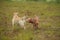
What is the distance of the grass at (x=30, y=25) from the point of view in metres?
2.63

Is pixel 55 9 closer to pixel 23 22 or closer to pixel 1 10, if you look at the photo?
pixel 23 22

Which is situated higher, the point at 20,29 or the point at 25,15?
the point at 25,15

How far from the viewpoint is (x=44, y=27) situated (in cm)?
267

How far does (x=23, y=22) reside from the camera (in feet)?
8.72

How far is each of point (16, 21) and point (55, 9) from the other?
1.72 feet

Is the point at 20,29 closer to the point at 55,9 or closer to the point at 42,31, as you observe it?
the point at 42,31

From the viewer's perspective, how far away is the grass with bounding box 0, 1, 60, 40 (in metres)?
2.63

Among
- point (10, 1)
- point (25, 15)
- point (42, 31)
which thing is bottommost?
point (42, 31)

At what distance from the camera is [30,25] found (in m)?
2.66

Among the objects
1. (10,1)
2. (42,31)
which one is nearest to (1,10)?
(10,1)

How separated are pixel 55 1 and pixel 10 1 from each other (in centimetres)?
58

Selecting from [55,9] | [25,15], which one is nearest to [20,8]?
[25,15]

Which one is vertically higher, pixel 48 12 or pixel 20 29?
pixel 48 12

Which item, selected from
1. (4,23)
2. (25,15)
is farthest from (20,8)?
(4,23)
